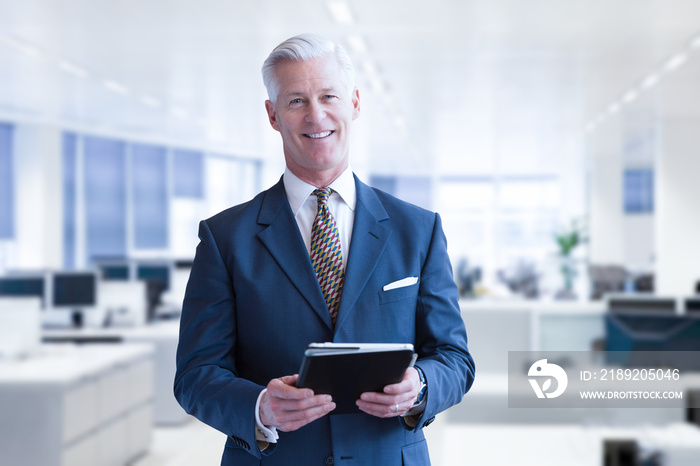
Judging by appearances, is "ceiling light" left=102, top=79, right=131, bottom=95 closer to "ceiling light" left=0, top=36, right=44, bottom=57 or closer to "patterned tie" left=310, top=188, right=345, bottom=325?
"ceiling light" left=0, top=36, right=44, bottom=57

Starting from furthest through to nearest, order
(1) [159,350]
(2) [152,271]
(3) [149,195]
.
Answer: (3) [149,195] < (2) [152,271] < (1) [159,350]

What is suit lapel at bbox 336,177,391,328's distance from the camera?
1.35 m

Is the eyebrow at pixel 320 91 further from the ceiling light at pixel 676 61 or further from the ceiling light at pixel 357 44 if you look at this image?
the ceiling light at pixel 676 61

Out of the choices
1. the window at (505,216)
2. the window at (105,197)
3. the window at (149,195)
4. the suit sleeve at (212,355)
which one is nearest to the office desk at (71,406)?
the suit sleeve at (212,355)

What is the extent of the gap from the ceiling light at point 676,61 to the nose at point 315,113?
20.1 feet

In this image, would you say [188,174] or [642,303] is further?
[188,174]

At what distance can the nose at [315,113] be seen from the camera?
Result: 1.37m

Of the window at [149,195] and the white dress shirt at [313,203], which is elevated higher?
the window at [149,195]

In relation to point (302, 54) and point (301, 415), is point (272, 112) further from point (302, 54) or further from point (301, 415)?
point (301, 415)

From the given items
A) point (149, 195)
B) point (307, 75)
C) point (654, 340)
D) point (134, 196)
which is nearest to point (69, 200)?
point (134, 196)

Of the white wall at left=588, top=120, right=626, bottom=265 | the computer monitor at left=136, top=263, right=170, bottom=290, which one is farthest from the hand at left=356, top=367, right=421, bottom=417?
the white wall at left=588, top=120, right=626, bottom=265

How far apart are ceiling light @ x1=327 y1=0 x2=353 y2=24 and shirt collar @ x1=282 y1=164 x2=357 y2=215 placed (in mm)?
3742

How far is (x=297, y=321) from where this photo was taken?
1355mm

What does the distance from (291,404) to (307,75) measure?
0.60m
